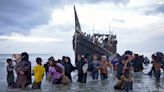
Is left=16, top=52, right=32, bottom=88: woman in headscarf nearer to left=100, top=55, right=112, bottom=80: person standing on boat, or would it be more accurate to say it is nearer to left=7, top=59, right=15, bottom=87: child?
left=7, top=59, right=15, bottom=87: child

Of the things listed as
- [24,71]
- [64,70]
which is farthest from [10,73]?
[64,70]

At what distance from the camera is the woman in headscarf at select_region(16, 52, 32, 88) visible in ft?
55.4

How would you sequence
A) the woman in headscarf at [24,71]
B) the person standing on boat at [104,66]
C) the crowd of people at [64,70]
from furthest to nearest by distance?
the person standing on boat at [104,66]
the woman in headscarf at [24,71]
the crowd of people at [64,70]

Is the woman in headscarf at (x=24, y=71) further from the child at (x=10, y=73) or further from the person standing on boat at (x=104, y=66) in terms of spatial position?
the person standing on boat at (x=104, y=66)

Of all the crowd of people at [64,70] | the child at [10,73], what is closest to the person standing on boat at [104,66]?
the crowd of people at [64,70]

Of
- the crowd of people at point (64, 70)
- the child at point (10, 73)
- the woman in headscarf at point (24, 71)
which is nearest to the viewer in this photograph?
the crowd of people at point (64, 70)

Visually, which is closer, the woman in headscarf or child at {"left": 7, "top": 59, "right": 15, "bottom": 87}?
the woman in headscarf

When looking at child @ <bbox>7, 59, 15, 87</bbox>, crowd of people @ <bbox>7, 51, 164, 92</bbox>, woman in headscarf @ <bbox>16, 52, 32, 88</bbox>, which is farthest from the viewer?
child @ <bbox>7, 59, 15, 87</bbox>

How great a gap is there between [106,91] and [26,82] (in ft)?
11.4

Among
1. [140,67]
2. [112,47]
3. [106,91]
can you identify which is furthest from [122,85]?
[112,47]

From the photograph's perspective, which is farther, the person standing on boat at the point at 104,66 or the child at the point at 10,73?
the person standing on boat at the point at 104,66

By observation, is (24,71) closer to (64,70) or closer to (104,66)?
(64,70)

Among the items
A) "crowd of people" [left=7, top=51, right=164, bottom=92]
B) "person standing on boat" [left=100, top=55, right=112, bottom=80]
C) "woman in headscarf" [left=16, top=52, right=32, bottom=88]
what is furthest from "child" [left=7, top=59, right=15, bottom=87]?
"person standing on boat" [left=100, top=55, right=112, bottom=80]

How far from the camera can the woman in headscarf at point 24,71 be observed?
664 inches
